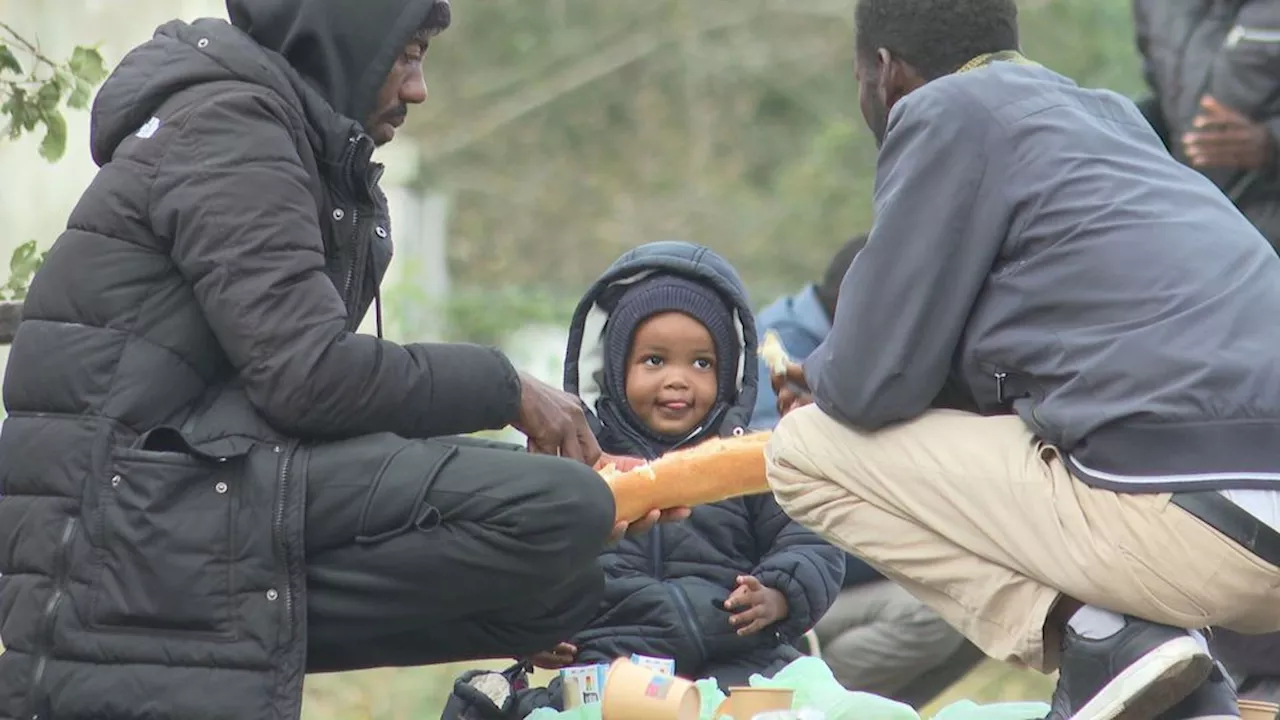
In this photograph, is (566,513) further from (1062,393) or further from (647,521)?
(1062,393)

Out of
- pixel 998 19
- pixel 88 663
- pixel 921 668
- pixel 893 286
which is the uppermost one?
pixel 998 19

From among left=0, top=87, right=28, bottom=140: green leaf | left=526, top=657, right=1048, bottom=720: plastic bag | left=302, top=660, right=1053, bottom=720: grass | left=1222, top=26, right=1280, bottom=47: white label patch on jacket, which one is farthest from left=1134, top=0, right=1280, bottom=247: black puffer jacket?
left=0, top=87, right=28, bottom=140: green leaf

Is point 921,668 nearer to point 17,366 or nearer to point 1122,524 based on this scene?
point 1122,524

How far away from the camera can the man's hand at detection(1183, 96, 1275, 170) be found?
209 inches

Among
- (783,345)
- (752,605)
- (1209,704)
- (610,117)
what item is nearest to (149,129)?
(752,605)

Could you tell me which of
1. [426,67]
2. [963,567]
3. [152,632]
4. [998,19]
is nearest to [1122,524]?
[963,567]

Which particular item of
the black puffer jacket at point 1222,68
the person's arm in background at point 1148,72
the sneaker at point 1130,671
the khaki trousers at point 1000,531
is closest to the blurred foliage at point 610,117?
the person's arm in background at point 1148,72

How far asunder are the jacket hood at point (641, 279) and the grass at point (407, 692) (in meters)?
1.52

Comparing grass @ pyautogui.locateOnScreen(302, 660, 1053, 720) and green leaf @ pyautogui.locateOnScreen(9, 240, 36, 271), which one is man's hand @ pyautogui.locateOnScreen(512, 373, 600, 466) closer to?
green leaf @ pyautogui.locateOnScreen(9, 240, 36, 271)

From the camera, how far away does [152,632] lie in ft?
11.1

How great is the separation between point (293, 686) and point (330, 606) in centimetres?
16

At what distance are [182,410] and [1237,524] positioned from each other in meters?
1.76

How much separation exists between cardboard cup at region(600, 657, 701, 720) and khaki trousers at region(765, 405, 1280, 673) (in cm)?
42

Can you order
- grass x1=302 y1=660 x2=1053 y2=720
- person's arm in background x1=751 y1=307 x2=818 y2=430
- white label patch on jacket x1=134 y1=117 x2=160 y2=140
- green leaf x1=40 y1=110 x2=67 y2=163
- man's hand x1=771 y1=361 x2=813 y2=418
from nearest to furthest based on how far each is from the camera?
white label patch on jacket x1=134 y1=117 x2=160 y2=140
man's hand x1=771 y1=361 x2=813 y2=418
green leaf x1=40 y1=110 x2=67 y2=163
person's arm in background x1=751 y1=307 x2=818 y2=430
grass x1=302 y1=660 x2=1053 y2=720
